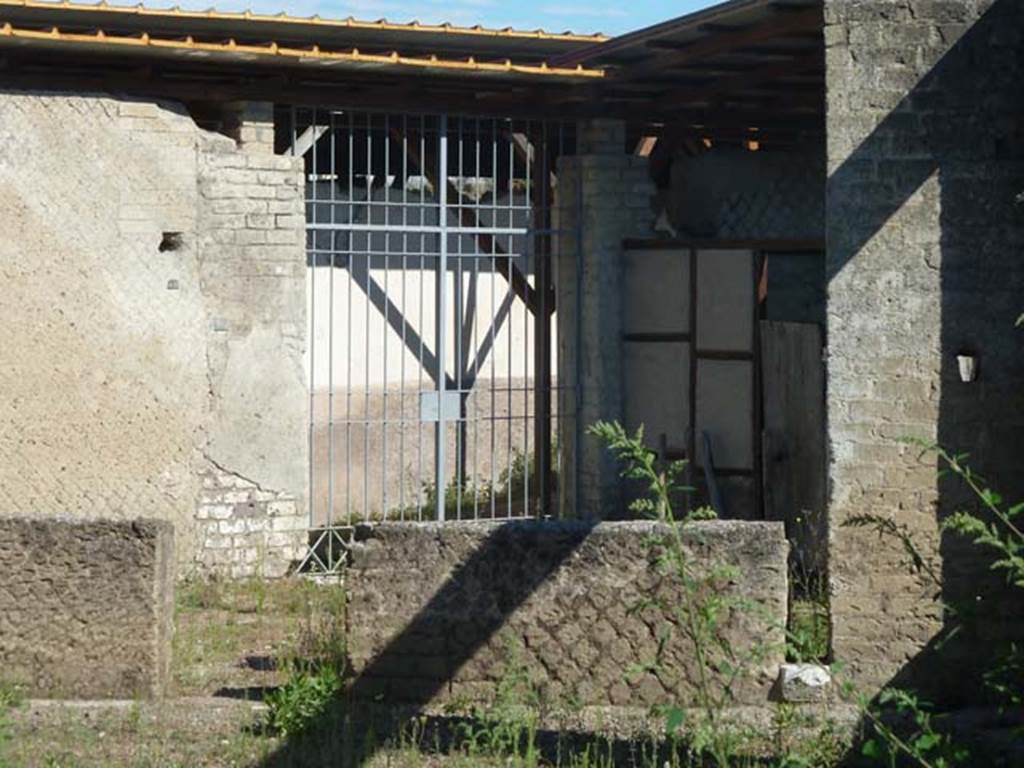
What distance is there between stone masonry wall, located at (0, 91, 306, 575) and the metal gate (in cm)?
39

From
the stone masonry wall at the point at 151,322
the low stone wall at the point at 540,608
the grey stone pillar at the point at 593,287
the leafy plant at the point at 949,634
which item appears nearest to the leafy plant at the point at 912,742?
the leafy plant at the point at 949,634

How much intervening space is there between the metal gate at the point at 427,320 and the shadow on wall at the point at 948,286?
14.7 ft

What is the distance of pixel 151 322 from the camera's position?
37.7 ft

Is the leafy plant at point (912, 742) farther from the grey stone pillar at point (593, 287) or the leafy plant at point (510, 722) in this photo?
the grey stone pillar at point (593, 287)

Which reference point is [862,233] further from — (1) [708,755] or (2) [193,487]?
(2) [193,487]

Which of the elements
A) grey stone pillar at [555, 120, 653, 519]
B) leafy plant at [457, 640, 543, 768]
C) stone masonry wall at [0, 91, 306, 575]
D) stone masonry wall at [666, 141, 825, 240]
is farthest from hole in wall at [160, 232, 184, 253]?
leafy plant at [457, 640, 543, 768]

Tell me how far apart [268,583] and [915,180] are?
4.98 m

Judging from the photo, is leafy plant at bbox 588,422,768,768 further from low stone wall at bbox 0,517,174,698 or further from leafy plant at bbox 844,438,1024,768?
low stone wall at bbox 0,517,174,698

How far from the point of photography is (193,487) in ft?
38.2

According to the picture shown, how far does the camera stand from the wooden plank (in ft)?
38.7

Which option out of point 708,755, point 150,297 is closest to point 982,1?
point 708,755

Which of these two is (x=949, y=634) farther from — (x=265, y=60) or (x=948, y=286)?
(x=265, y=60)

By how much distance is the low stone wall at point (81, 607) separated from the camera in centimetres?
824

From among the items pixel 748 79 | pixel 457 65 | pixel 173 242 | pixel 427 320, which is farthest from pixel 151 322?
pixel 427 320
